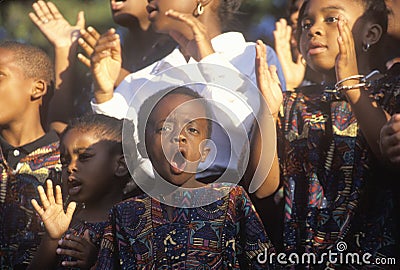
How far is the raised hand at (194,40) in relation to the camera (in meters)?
3.02

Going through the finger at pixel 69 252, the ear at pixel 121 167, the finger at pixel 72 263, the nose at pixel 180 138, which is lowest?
the finger at pixel 72 263

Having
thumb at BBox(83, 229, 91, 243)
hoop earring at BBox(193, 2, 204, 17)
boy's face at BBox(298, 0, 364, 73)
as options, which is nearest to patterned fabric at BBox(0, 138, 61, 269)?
thumb at BBox(83, 229, 91, 243)

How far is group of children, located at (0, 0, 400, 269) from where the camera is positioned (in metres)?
2.75

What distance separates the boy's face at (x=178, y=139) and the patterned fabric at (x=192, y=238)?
5.1 inches

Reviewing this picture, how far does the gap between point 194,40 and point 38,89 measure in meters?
0.77

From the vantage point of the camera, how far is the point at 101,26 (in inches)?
126

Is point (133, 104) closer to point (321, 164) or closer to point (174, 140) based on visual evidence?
point (174, 140)

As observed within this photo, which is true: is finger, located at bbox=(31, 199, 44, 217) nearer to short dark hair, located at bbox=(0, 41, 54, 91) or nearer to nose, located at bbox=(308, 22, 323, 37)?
short dark hair, located at bbox=(0, 41, 54, 91)

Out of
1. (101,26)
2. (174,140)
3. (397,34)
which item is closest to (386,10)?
(397,34)

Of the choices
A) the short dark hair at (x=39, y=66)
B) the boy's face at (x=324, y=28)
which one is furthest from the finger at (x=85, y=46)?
the boy's face at (x=324, y=28)

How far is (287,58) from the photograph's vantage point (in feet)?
9.81

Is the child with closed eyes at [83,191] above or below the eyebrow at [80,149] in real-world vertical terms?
below

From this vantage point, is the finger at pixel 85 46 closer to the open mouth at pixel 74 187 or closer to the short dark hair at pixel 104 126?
the short dark hair at pixel 104 126

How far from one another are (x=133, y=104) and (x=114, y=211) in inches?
18.3
